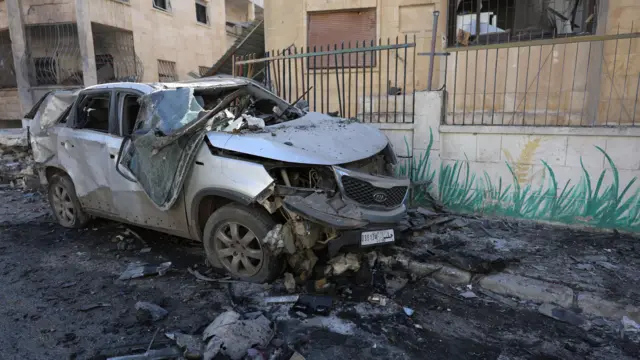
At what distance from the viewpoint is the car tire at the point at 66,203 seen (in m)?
5.46

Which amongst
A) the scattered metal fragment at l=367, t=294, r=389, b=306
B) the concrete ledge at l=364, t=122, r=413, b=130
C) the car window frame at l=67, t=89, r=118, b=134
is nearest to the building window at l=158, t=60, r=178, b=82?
the car window frame at l=67, t=89, r=118, b=134

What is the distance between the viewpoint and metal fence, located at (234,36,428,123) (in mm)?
6082

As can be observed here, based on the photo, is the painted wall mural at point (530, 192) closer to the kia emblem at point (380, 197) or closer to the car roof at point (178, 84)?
the kia emblem at point (380, 197)

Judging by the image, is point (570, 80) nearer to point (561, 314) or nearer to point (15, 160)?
point (561, 314)

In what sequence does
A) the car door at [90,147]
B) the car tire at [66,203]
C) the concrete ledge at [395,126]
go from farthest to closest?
the concrete ledge at [395,126], the car tire at [66,203], the car door at [90,147]

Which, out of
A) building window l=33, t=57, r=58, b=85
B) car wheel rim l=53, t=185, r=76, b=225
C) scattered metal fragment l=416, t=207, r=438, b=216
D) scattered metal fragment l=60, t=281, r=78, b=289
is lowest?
scattered metal fragment l=60, t=281, r=78, b=289

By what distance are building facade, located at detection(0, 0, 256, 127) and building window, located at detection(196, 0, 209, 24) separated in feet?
2.18

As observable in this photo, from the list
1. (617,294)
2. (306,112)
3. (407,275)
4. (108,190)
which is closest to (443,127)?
(306,112)

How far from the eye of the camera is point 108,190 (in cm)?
477

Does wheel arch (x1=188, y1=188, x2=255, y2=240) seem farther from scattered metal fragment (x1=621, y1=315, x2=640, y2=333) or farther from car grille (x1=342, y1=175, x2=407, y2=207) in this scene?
scattered metal fragment (x1=621, y1=315, x2=640, y2=333)

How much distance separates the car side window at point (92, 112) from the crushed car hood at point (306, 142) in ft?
7.15

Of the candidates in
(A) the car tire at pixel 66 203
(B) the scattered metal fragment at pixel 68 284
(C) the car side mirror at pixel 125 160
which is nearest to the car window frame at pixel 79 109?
(C) the car side mirror at pixel 125 160

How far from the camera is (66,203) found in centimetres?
561

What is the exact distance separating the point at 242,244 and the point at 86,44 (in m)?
13.7
